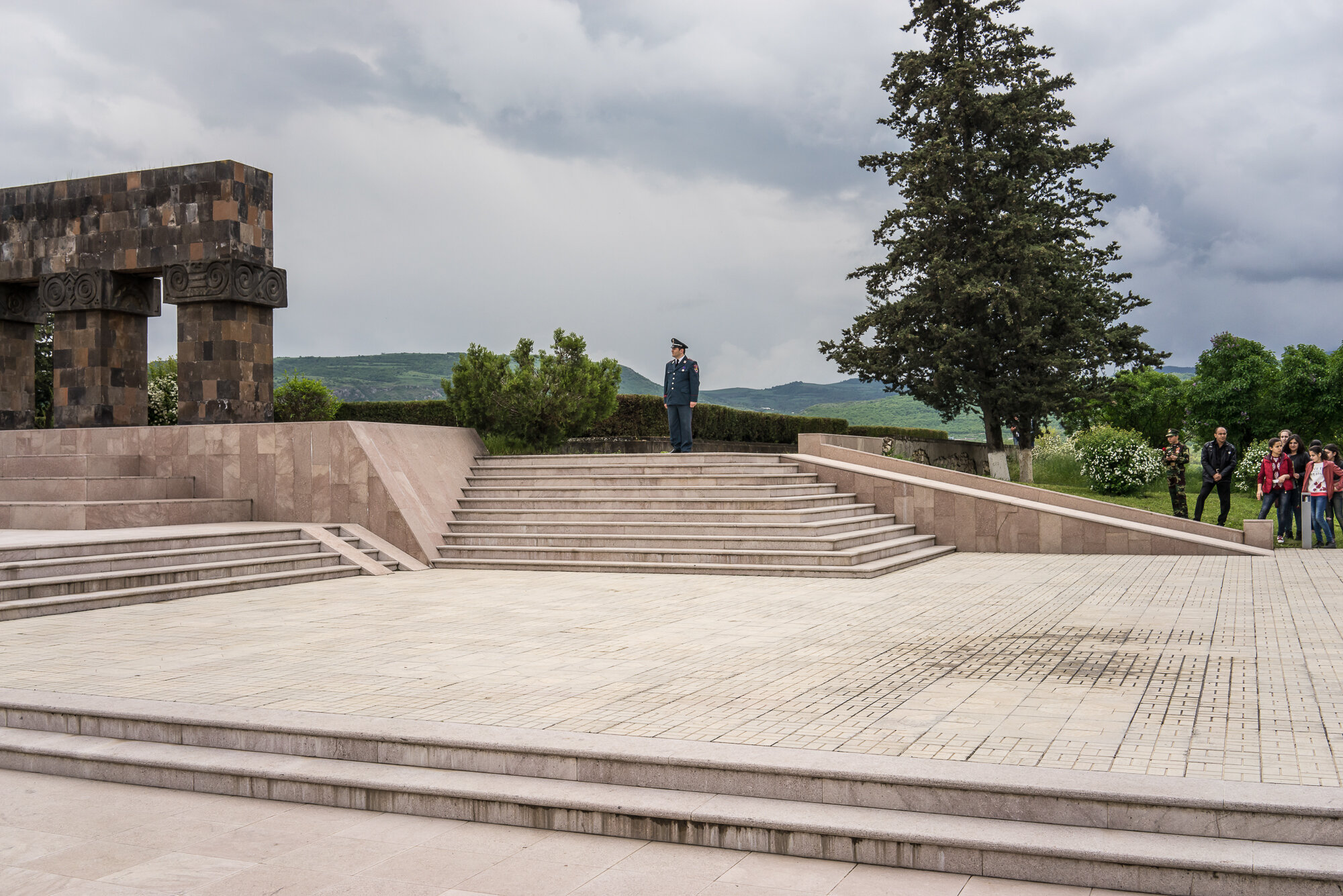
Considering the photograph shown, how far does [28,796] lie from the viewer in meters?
4.98

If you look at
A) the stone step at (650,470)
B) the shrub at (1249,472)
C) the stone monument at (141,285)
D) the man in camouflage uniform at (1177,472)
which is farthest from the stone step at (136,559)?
the shrub at (1249,472)

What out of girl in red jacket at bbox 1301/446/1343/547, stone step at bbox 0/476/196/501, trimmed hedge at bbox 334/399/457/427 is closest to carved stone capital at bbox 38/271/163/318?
stone step at bbox 0/476/196/501

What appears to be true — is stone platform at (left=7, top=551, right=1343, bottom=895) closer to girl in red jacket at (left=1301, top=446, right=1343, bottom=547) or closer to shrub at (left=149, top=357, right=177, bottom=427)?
girl in red jacket at (left=1301, top=446, right=1343, bottom=547)

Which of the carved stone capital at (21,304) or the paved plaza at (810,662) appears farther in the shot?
→ the carved stone capital at (21,304)

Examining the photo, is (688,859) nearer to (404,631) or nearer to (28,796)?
(28,796)

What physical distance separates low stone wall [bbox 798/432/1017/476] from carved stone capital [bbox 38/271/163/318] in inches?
526

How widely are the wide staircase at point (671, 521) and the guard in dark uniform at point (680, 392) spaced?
98cm

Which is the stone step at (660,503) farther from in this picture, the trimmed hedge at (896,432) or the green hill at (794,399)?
the green hill at (794,399)

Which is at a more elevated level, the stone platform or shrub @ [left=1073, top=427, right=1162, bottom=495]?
shrub @ [left=1073, top=427, right=1162, bottom=495]

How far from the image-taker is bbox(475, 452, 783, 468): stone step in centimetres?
1655

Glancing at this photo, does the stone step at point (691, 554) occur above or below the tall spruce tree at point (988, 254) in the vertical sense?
below

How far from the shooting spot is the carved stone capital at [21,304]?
68.8 feet

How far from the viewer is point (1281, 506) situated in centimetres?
1614

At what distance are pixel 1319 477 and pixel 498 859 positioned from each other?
598 inches
